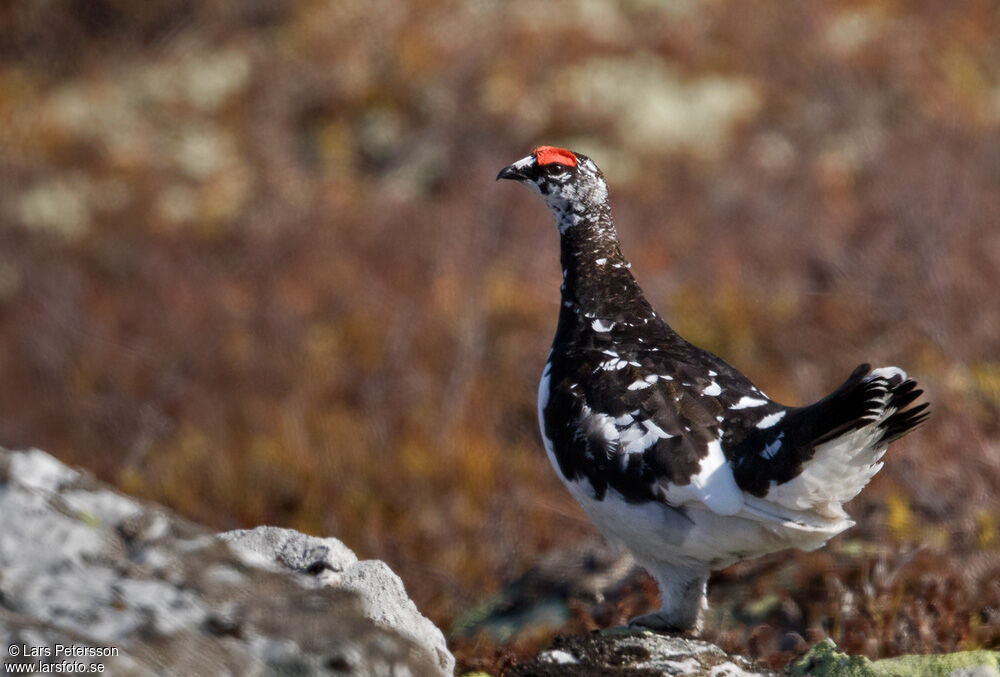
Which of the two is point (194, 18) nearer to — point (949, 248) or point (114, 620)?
point (949, 248)

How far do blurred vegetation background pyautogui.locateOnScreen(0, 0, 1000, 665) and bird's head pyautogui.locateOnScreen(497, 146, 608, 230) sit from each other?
1.61 m

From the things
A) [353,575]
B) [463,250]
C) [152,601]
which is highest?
[463,250]

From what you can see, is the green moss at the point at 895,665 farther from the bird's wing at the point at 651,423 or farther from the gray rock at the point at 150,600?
the gray rock at the point at 150,600

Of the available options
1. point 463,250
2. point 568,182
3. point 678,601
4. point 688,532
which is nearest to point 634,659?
point 688,532

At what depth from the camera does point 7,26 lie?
16125 millimetres

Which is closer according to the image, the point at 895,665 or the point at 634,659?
the point at 634,659

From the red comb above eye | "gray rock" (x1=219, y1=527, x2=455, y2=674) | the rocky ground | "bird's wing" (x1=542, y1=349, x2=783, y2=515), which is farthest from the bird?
Answer: the rocky ground

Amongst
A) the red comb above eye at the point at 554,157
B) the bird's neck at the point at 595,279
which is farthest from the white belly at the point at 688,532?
the red comb above eye at the point at 554,157

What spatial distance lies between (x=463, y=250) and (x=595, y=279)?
7.32m

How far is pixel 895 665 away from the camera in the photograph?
320 centimetres

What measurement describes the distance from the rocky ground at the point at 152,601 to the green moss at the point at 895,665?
1.19 meters

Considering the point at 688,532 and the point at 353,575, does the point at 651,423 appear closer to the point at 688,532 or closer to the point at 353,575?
the point at 688,532

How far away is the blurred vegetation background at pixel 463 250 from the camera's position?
23.1 feet

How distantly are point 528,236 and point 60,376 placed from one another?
4.72 metres
